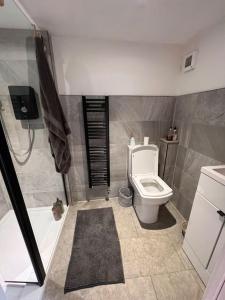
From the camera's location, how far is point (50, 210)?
193cm

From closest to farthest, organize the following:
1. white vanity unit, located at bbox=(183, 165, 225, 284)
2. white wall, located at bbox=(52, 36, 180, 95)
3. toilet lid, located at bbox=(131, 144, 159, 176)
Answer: white vanity unit, located at bbox=(183, 165, 225, 284) < white wall, located at bbox=(52, 36, 180, 95) < toilet lid, located at bbox=(131, 144, 159, 176)

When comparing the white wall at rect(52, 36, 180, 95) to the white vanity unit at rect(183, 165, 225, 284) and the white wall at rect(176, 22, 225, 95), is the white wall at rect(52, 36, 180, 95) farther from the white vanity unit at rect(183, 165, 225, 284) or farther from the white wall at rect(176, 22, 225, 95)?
the white vanity unit at rect(183, 165, 225, 284)

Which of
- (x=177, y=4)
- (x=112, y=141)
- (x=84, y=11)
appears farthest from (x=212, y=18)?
(x=112, y=141)

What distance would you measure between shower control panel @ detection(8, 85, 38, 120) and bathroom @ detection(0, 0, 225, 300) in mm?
48

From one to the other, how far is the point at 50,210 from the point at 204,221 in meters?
1.84

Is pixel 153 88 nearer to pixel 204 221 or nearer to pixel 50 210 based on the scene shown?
pixel 204 221

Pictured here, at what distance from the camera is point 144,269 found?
4.18ft

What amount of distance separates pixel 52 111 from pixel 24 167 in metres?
0.81

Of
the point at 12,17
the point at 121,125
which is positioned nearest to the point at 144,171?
the point at 121,125

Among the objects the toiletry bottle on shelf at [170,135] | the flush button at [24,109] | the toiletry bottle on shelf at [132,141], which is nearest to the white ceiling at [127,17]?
the flush button at [24,109]

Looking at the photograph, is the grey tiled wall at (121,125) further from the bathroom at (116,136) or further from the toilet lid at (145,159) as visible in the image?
the toilet lid at (145,159)

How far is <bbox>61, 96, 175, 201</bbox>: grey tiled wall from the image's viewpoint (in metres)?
1.79

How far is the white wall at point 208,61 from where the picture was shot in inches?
49.8

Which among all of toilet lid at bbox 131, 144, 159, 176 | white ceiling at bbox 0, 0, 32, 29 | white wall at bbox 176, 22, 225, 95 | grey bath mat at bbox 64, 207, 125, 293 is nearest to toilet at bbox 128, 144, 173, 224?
toilet lid at bbox 131, 144, 159, 176
